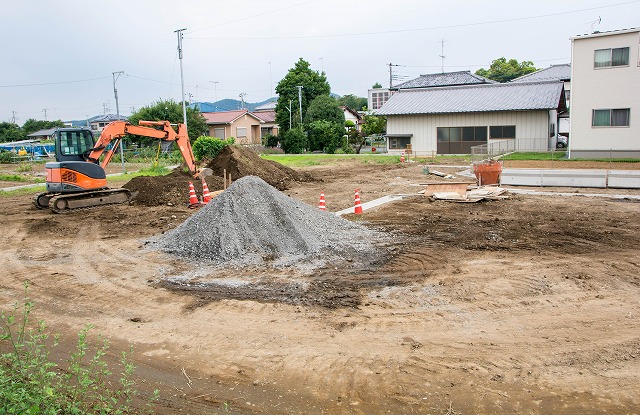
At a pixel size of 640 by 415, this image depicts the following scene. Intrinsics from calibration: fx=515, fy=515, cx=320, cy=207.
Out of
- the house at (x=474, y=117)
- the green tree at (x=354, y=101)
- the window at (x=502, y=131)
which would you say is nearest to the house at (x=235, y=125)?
the house at (x=474, y=117)

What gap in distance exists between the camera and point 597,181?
1986 centimetres

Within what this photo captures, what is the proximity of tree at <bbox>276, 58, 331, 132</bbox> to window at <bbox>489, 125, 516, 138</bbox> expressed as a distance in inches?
958

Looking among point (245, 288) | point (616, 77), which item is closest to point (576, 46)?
point (616, 77)

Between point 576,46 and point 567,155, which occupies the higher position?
point 576,46

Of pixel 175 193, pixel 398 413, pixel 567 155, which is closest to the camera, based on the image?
pixel 398 413

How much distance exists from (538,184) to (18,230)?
18.7 meters

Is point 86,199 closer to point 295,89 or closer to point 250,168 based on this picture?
point 250,168

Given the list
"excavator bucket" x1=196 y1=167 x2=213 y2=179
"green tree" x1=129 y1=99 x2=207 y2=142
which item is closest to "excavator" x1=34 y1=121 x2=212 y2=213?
"excavator bucket" x1=196 y1=167 x2=213 y2=179

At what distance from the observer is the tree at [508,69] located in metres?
78.1

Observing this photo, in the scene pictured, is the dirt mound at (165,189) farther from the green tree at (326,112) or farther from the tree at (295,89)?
the tree at (295,89)

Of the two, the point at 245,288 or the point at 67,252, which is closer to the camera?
the point at 245,288

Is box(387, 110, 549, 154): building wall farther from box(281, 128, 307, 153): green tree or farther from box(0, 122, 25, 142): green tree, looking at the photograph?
box(0, 122, 25, 142): green tree

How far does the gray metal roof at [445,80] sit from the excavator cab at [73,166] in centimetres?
4325

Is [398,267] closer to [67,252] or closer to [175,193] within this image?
[67,252]
